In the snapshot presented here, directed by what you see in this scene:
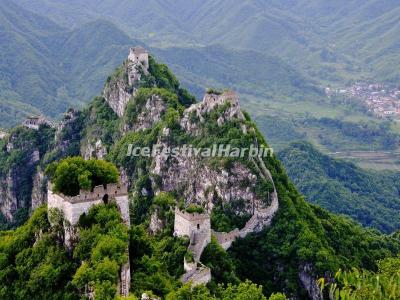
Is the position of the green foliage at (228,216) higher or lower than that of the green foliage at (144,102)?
lower

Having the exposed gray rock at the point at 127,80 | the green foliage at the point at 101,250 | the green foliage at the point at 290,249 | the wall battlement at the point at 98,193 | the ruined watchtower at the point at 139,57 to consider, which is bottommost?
the green foliage at the point at 290,249

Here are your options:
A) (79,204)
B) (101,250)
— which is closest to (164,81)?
(79,204)

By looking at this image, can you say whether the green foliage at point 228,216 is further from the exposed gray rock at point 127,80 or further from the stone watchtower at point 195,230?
the exposed gray rock at point 127,80

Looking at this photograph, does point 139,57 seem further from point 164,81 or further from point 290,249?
point 290,249

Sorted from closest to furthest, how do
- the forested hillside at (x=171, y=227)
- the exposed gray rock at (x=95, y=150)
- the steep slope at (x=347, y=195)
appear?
the forested hillside at (x=171, y=227) → the exposed gray rock at (x=95, y=150) → the steep slope at (x=347, y=195)

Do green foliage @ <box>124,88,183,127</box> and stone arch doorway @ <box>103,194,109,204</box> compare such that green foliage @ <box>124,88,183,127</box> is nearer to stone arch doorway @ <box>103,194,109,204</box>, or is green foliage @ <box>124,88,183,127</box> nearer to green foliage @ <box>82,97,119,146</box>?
green foliage @ <box>82,97,119,146</box>

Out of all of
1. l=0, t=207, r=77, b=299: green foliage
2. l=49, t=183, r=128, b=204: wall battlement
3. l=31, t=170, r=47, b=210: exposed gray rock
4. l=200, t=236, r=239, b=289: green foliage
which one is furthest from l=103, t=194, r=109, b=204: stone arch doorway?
l=31, t=170, r=47, b=210: exposed gray rock

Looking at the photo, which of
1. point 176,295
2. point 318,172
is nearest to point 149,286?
point 176,295

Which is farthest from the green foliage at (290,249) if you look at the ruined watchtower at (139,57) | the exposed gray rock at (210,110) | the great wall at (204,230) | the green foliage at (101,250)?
the ruined watchtower at (139,57)

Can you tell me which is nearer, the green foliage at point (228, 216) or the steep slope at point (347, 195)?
the green foliage at point (228, 216)
